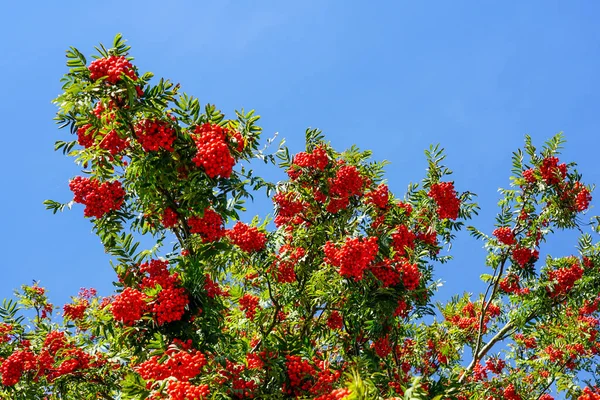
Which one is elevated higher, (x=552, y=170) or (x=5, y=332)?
(x=552, y=170)

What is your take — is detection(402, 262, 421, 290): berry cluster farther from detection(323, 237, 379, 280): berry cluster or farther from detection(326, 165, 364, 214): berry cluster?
detection(326, 165, 364, 214): berry cluster

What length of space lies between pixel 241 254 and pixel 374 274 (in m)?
2.02

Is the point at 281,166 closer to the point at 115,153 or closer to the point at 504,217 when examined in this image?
the point at 115,153

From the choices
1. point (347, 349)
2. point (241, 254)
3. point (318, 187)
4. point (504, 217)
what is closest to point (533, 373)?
point (504, 217)

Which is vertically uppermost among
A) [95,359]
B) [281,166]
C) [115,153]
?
[281,166]

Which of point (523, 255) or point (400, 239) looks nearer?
point (400, 239)

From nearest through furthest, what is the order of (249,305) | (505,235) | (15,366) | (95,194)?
(95,194) < (15,366) < (249,305) < (505,235)

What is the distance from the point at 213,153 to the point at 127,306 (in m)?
2.16

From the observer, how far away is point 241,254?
854 cm

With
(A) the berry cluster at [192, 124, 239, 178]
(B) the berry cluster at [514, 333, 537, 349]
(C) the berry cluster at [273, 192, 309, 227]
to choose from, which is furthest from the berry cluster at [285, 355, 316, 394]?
(B) the berry cluster at [514, 333, 537, 349]

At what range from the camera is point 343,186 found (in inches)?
380

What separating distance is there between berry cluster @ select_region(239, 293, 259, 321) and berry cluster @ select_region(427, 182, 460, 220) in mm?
3814

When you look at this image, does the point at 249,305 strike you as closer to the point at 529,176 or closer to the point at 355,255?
the point at 355,255

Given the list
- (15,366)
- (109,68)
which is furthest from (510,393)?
(109,68)
